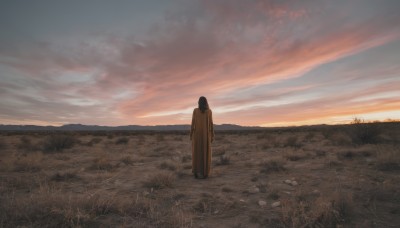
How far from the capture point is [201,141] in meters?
8.84

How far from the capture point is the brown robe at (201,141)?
8690mm

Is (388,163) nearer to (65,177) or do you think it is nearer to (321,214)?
(321,214)

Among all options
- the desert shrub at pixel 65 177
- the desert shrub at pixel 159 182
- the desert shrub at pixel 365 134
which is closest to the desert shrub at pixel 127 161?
the desert shrub at pixel 65 177

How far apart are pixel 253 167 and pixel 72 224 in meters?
7.03

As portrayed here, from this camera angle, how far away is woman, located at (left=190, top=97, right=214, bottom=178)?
8.69 metres

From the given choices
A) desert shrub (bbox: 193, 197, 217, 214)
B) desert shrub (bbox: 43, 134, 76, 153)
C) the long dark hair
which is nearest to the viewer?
desert shrub (bbox: 193, 197, 217, 214)

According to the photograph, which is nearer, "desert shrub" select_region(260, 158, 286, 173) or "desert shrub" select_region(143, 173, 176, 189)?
"desert shrub" select_region(143, 173, 176, 189)

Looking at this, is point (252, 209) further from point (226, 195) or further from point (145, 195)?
point (145, 195)

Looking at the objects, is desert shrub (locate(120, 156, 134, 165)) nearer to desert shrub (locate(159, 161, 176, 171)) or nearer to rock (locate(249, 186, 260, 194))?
desert shrub (locate(159, 161, 176, 171))


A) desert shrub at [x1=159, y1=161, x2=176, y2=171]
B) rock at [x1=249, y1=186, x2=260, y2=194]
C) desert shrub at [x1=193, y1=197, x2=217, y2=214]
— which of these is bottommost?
desert shrub at [x1=193, y1=197, x2=217, y2=214]

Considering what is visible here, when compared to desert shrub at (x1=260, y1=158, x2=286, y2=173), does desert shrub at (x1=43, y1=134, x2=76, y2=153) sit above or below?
above

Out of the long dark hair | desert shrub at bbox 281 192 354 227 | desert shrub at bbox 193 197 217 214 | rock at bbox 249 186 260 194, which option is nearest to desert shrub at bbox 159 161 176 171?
the long dark hair

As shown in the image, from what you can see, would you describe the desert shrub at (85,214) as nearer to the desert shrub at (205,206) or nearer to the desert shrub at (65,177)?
the desert shrub at (205,206)

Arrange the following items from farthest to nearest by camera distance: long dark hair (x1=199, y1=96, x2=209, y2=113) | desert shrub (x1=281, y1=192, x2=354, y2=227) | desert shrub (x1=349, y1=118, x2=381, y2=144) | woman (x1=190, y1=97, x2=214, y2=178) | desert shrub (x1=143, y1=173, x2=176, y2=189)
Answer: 1. desert shrub (x1=349, y1=118, x2=381, y2=144)
2. long dark hair (x1=199, y1=96, x2=209, y2=113)
3. woman (x1=190, y1=97, x2=214, y2=178)
4. desert shrub (x1=143, y1=173, x2=176, y2=189)
5. desert shrub (x1=281, y1=192, x2=354, y2=227)
